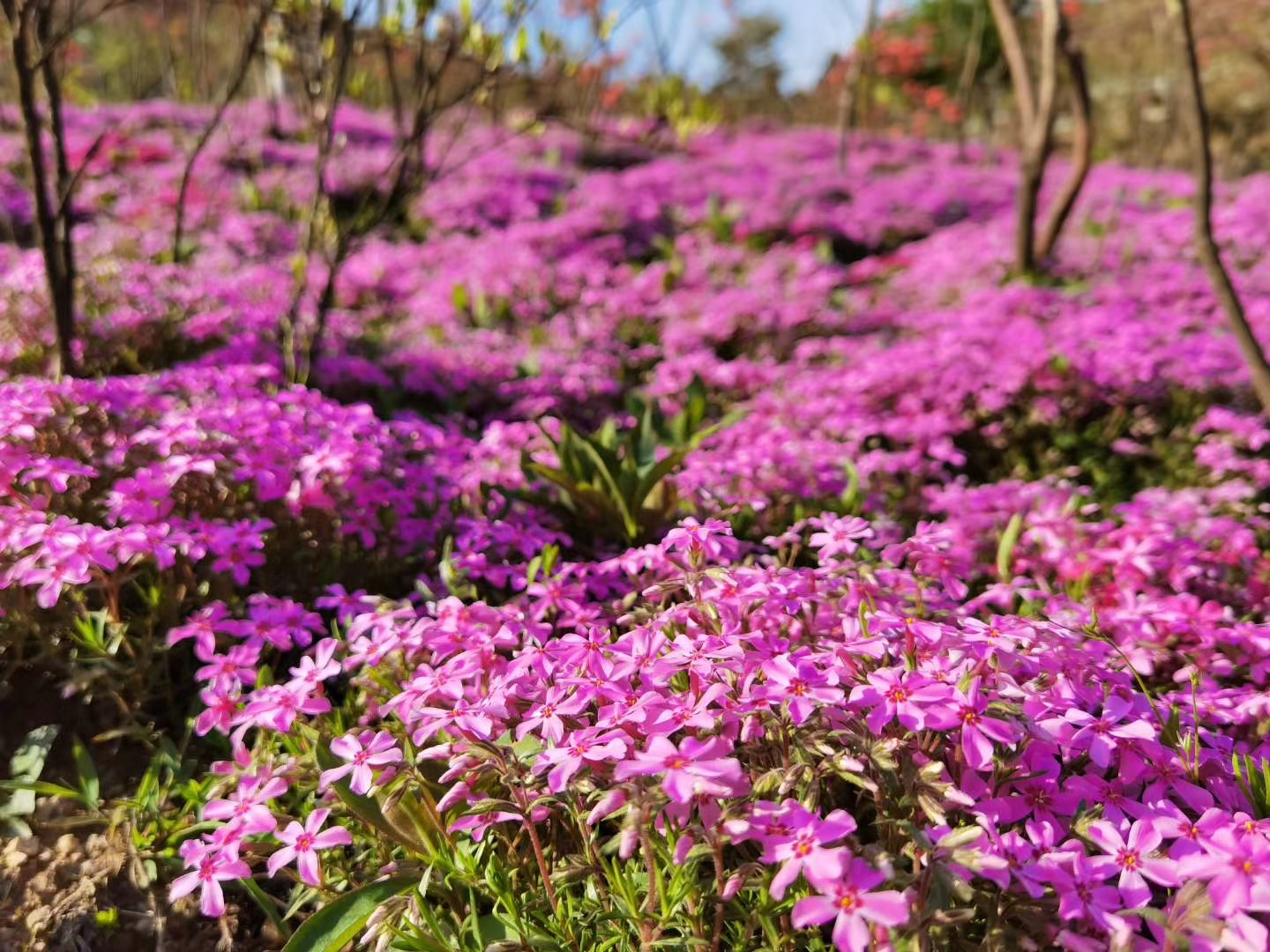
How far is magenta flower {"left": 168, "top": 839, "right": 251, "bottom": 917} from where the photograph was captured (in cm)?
175

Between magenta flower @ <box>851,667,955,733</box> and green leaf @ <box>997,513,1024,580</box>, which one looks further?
green leaf @ <box>997,513,1024,580</box>

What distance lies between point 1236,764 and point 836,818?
110 cm

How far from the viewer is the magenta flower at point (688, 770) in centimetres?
147

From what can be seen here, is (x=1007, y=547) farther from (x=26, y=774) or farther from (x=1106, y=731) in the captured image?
(x=26, y=774)

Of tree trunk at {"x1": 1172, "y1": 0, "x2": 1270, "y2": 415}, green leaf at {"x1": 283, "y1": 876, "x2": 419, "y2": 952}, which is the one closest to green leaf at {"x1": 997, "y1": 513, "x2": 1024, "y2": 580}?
tree trunk at {"x1": 1172, "y1": 0, "x2": 1270, "y2": 415}

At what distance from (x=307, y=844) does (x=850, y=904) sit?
1.16 m

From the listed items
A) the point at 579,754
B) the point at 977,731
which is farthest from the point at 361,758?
the point at 977,731

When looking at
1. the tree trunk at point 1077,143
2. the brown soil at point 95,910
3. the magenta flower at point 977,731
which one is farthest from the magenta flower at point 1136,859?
the tree trunk at point 1077,143

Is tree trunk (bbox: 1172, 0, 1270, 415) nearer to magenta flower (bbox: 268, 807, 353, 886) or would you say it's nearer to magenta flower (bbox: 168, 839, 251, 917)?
magenta flower (bbox: 268, 807, 353, 886)

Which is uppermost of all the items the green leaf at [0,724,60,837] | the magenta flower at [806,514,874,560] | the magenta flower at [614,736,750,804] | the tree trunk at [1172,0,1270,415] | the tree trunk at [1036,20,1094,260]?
the tree trunk at [1036,20,1094,260]

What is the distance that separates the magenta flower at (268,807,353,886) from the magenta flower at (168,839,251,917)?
8cm

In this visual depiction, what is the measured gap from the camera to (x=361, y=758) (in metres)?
1.90

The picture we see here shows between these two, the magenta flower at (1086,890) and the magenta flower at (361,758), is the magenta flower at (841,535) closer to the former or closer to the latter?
the magenta flower at (1086,890)

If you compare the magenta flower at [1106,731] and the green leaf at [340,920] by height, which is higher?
the magenta flower at [1106,731]
